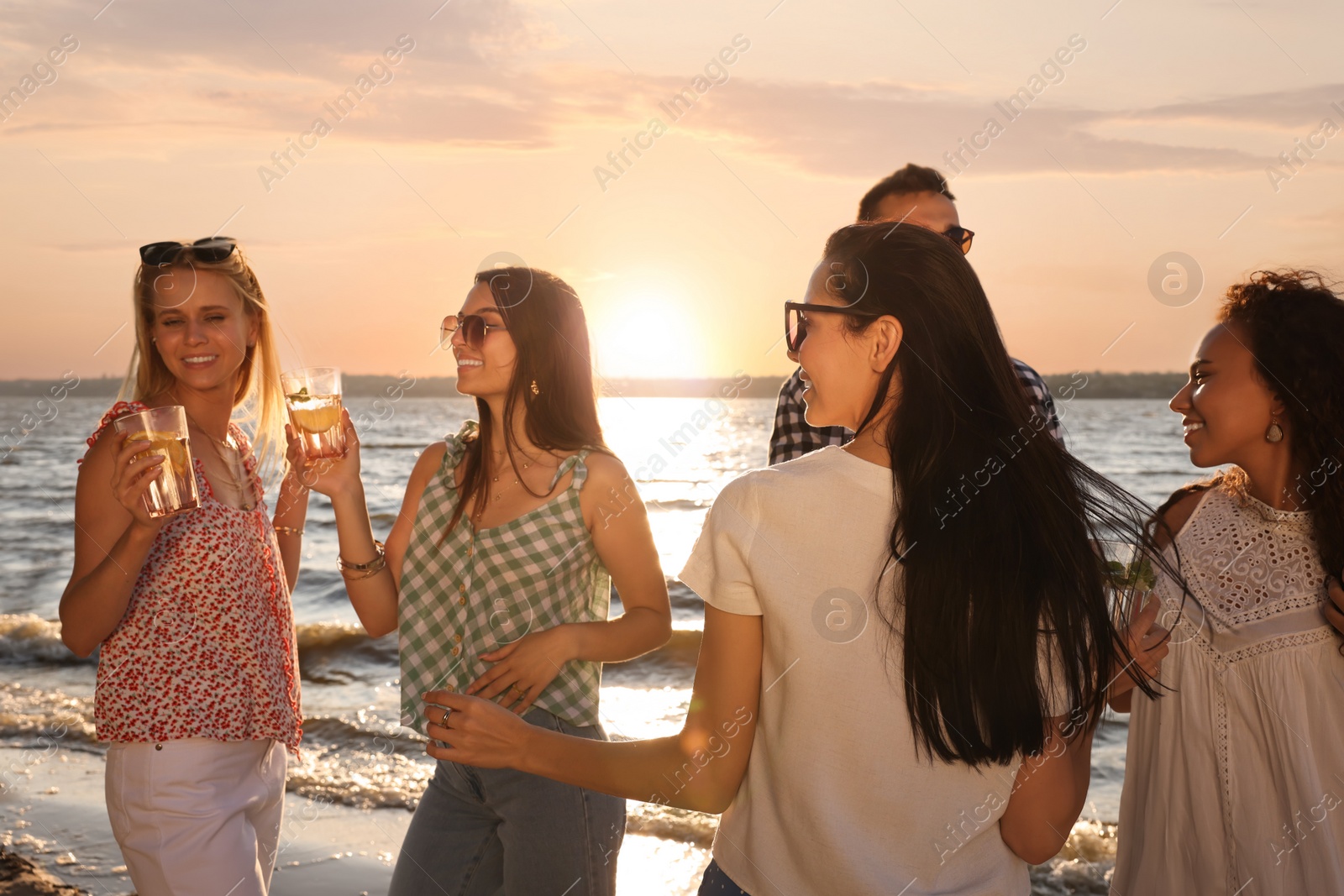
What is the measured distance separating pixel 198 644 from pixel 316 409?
83cm

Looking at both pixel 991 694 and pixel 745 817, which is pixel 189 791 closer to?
pixel 745 817

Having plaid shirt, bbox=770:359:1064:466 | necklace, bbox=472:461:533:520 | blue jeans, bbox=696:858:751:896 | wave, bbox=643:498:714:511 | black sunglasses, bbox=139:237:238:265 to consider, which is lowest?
wave, bbox=643:498:714:511

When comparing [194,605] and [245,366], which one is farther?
[245,366]

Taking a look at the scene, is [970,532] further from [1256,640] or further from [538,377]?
[538,377]

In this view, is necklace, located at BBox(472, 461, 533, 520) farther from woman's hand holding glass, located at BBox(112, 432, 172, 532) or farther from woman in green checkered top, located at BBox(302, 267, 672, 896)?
woman's hand holding glass, located at BBox(112, 432, 172, 532)

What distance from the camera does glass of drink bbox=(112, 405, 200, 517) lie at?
2.80m

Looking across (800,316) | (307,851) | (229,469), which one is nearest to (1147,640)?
(800,316)

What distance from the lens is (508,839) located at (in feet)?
9.25

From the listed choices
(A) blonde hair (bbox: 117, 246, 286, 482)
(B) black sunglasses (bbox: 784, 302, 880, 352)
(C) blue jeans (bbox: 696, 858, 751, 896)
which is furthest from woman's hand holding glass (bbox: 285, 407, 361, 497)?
(C) blue jeans (bbox: 696, 858, 751, 896)

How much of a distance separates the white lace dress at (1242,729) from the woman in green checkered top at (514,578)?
159 centimetres

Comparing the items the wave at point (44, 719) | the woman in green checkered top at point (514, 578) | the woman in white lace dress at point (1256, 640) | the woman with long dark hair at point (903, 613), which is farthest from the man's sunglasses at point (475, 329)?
the wave at point (44, 719)

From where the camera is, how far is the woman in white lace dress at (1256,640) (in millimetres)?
2848

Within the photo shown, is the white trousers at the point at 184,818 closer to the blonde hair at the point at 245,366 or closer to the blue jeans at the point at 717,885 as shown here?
the blonde hair at the point at 245,366

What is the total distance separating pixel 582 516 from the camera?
314cm
